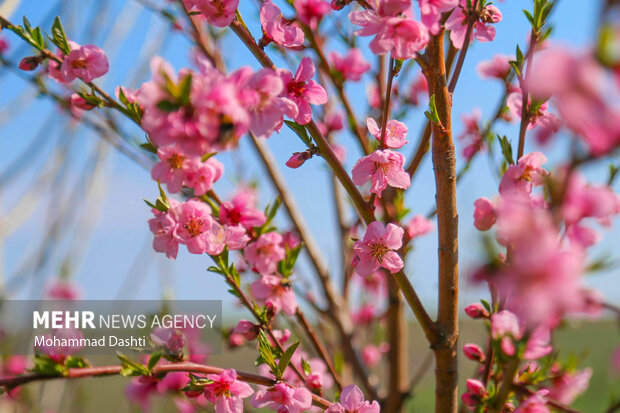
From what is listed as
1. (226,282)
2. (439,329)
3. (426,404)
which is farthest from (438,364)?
(426,404)

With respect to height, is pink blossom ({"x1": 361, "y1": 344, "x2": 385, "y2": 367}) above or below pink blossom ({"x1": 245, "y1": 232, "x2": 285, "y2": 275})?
below

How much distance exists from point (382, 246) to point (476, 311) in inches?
8.7

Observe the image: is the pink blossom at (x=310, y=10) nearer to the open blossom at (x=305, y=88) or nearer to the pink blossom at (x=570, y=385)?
the open blossom at (x=305, y=88)

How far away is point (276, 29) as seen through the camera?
909 millimetres

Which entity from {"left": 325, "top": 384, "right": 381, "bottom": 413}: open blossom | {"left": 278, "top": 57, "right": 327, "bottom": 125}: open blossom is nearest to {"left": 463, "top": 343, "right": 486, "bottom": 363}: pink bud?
{"left": 325, "top": 384, "right": 381, "bottom": 413}: open blossom

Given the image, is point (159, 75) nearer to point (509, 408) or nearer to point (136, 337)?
point (509, 408)

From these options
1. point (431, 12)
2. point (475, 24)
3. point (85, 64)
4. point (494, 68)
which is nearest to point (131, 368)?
point (85, 64)

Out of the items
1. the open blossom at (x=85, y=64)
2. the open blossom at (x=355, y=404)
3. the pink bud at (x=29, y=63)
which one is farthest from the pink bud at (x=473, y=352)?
the pink bud at (x=29, y=63)

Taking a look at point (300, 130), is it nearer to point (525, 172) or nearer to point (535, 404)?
point (525, 172)

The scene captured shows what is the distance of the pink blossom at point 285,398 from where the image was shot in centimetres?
89

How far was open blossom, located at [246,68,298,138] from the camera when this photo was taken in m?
0.63

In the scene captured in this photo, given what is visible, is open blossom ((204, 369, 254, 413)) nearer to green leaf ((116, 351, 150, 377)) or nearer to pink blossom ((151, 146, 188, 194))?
green leaf ((116, 351, 150, 377))

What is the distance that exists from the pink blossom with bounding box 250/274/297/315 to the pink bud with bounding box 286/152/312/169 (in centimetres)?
31

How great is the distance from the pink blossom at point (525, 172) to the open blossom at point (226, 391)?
56 cm
